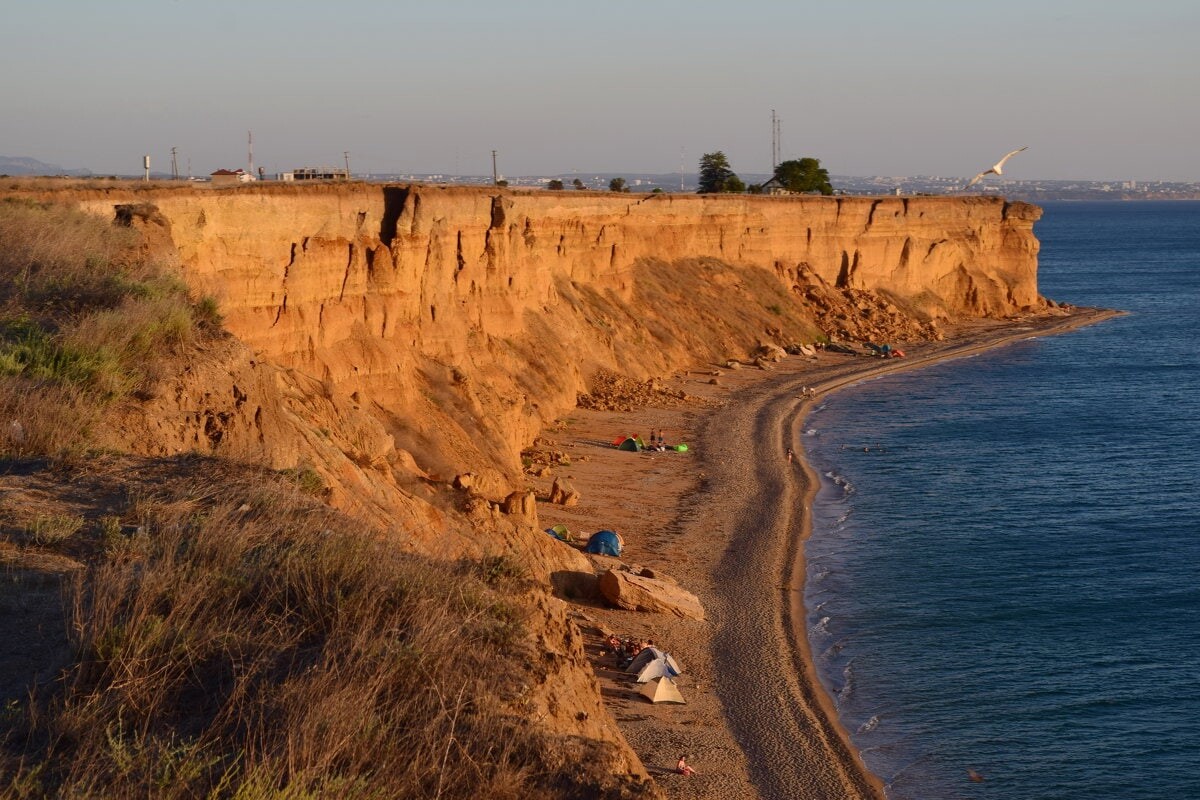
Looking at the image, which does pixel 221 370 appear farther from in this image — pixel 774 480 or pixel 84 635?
pixel 774 480

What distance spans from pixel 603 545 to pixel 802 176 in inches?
2935

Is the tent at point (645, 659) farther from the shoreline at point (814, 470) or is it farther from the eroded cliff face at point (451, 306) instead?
the eroded cliff face at point (451, 306)

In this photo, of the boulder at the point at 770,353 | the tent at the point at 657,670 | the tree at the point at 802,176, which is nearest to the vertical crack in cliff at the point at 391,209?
the tent at the point at 657,670

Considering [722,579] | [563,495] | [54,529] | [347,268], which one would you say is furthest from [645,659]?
[347,268]

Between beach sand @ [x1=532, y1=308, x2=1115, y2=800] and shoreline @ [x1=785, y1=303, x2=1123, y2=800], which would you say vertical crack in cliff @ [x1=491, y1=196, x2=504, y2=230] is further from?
shoreline @ [x1=785, y1=303, x2=1123, y2=800]

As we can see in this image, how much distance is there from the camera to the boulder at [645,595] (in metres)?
23.9

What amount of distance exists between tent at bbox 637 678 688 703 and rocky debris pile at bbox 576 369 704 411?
25.7m

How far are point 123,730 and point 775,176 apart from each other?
9531 cm

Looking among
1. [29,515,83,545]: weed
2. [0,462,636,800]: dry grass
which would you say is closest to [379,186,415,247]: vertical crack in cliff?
[29,515,83,545]: weed

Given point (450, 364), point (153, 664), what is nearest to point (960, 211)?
point (450, 364)

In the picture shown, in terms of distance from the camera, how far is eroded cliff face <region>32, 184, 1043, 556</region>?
60.2 ft

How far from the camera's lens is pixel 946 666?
23.0 m

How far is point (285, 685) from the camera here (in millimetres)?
7605

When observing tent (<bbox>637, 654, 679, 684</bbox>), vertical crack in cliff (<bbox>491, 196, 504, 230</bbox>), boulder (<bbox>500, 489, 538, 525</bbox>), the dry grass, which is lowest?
tent (<bbox>637, 654, 679, 684</bbox>)
